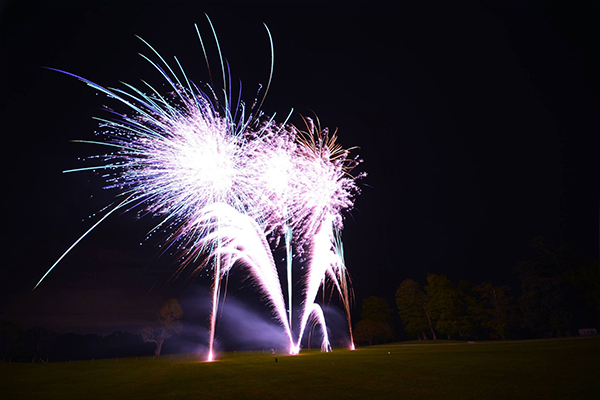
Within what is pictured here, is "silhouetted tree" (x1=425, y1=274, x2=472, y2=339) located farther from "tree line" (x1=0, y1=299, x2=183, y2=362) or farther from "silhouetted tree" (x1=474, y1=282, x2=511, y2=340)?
"tree line" (x1=0, y1=299, x2=183, y2=362)

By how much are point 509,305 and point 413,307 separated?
13.8 metres

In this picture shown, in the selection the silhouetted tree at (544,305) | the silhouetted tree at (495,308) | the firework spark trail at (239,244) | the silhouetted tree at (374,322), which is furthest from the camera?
the silhouetted tree at (374,322)

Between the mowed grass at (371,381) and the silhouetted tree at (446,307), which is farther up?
the silhouetted tree at (446,307)

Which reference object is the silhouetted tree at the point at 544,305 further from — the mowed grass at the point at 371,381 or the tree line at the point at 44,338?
the tree line at the point at 44,338

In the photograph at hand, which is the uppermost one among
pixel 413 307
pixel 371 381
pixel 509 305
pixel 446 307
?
pixel 413 307

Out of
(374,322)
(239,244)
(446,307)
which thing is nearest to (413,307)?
(446,307)

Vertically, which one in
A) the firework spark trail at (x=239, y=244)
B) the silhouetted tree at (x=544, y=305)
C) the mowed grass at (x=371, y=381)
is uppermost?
the firework spark trail at (x=239, y=244)

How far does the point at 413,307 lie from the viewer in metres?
55.0

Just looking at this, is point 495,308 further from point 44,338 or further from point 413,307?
point 44,338

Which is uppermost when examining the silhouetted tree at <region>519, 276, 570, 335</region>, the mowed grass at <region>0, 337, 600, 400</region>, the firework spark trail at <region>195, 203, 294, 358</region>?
the firework spark trail at <region>195, 203, 294, 358</region>

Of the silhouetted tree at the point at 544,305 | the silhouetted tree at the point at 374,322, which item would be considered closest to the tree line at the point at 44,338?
the silhouetted tree at the point at 374,322

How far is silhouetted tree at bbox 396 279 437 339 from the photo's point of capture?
54094 mm

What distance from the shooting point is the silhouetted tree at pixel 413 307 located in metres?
54.1

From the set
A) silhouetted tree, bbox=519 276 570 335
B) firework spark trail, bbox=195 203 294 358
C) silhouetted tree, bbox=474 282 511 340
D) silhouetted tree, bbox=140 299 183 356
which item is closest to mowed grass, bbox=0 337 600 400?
firework spark trail, bbox=195 203 294 358
